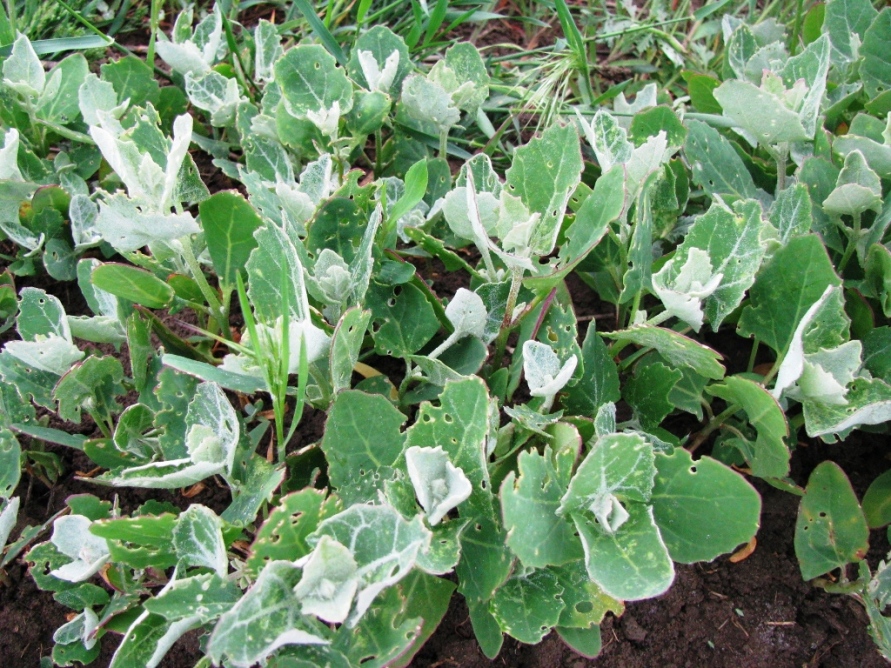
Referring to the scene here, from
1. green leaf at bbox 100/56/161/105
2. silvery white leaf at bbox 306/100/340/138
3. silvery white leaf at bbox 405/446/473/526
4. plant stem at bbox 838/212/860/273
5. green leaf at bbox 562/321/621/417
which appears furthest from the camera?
green leaf at bbox 100/56/161/105

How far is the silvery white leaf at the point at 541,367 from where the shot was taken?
130 centimetres

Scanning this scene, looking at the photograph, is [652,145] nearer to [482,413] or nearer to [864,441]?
[482,413]

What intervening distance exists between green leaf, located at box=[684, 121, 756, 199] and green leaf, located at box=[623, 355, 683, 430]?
45cm

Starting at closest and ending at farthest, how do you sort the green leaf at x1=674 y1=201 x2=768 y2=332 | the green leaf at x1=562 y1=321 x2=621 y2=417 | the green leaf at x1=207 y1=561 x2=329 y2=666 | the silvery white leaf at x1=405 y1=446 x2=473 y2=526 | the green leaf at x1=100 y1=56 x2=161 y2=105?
the green leaf at x1=207 y1=561 x2=329 y2=666 < the silvery white leaf at x1=405 y1=446 x2=473 y2=526 < the green leaf at x1=674 y1=201 x2=768 y2=332 < the green leaf at x1=562 y1=321 x2=621 y2=417 < the green leaf at x1=100 y1=56 x2=161 y2=105

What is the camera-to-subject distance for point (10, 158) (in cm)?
167

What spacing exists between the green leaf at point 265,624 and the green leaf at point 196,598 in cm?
7

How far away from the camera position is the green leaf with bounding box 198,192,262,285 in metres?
1.39

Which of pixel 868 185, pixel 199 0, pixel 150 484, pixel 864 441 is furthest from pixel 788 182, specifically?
pixel 199 0

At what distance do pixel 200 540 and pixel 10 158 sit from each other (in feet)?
3.29

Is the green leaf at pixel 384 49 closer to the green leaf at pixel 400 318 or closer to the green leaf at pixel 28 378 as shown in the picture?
the green leaf at pixel 400 318

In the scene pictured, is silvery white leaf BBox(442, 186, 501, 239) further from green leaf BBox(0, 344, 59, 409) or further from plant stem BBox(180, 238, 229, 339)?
green leaf BBox(0, 344, 59, 409)

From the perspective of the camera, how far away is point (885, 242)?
1.63 metres

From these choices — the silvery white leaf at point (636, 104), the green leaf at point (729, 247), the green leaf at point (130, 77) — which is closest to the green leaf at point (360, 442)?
the green leaf at point (729, 247)

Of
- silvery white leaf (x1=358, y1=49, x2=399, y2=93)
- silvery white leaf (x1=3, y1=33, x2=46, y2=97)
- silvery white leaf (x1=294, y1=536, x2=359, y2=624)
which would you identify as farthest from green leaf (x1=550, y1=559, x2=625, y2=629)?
silvery white leaf (x1=3, y1=33, x2=46, y2=97)
